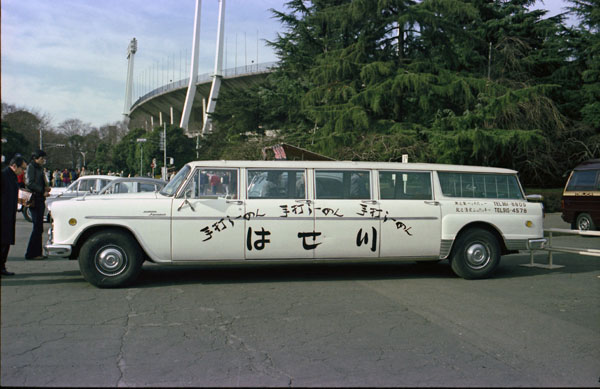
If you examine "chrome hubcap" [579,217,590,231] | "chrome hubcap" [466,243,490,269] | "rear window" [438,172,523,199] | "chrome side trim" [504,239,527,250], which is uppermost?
"rear window" [438,172,523,199]

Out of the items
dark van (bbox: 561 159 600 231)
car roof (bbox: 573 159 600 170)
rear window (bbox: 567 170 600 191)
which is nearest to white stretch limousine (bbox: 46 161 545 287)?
dark van (bbox: 561 159 600 231)

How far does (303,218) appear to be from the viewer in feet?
24.0

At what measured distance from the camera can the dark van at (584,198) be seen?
49.4ft

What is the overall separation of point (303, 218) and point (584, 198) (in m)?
11.8

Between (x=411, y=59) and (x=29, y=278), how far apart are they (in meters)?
19.6

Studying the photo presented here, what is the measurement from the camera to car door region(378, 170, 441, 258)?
762 centimetres

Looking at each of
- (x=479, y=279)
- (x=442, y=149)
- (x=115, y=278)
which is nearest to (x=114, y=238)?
(x=115, y=278)

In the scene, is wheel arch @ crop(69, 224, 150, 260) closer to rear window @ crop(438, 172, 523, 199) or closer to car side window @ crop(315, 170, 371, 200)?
car side window @ crop(315, 170, 371, 200)

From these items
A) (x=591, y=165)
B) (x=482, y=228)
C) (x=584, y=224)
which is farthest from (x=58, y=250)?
(x=591, y=165)

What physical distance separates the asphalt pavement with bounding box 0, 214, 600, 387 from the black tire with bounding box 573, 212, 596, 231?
26.2ft

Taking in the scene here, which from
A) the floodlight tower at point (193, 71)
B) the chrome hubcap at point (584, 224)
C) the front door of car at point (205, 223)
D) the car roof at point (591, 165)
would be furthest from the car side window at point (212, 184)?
the floodlight tower at point (193, 71)

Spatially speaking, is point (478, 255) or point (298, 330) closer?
point (298, 330)

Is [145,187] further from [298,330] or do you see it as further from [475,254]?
[298,330]

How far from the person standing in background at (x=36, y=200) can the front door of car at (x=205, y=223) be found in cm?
328
